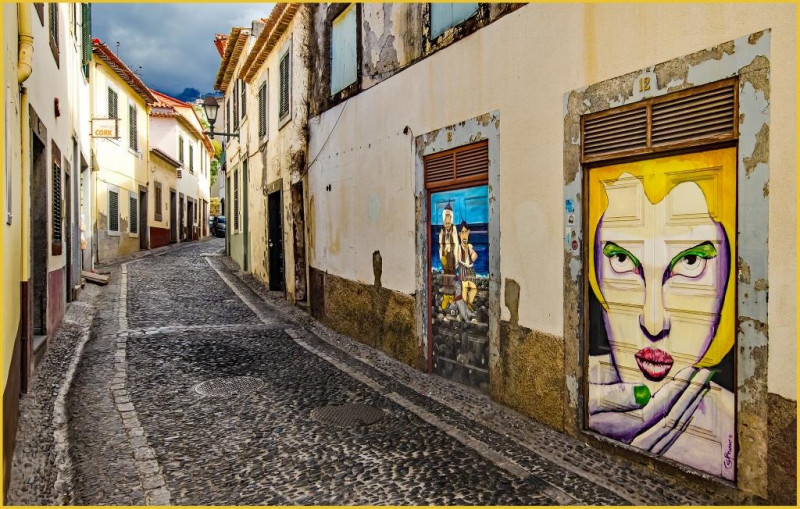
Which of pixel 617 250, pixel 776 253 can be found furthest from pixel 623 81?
pixel 776 253

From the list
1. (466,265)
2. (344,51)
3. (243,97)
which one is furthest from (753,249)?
(243,97)

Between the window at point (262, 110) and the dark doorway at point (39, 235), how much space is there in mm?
8217

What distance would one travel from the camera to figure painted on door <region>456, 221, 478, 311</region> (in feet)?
20.9

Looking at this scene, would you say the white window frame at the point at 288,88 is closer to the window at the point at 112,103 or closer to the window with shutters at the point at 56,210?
the window with shutters at the point at 56,210

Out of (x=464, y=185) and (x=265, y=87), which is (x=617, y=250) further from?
(x=265, y=87)

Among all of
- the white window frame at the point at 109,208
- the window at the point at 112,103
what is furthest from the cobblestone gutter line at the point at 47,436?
the window at the point at 112,103

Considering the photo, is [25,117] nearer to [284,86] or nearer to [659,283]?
[659,283]

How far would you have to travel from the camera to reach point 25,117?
18.4 ft

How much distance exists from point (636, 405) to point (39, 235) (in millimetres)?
6899

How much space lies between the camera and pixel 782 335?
3375mm

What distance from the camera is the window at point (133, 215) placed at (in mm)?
20516

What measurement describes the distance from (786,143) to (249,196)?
15691 mm

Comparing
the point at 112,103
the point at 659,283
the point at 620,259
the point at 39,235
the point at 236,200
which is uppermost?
the point at 112,103

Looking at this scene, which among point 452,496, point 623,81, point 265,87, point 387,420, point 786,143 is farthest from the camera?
point 265,87
